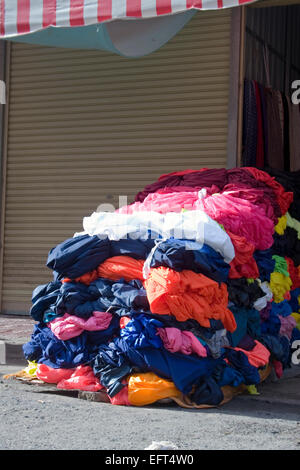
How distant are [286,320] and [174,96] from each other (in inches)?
136

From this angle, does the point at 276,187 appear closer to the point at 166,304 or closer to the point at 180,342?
the point at 166,304

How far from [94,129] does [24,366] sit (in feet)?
12.3

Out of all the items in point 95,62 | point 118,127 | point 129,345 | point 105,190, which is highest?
point 95,62

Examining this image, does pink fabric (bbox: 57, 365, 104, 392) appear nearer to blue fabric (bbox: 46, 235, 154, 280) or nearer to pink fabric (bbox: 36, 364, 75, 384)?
pink fabric (bbox: 36, 364, 75, 384)

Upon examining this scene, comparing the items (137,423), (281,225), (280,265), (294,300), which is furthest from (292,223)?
(137,423)

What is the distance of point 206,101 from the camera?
29.7 ft

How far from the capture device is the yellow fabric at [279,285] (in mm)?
6934

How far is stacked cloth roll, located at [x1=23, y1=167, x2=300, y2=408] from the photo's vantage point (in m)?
5.50

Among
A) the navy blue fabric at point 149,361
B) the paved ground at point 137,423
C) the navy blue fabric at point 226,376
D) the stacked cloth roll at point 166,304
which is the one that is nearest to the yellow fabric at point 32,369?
the stacked cloth roll at point 166,304

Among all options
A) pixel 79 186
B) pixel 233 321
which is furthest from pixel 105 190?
pixel 233 321

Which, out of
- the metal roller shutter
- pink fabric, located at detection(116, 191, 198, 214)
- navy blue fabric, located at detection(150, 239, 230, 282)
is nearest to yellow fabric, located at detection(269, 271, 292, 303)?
pink fabric, located at detection(116, 191, 198, 214)
